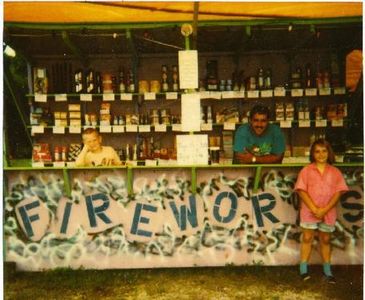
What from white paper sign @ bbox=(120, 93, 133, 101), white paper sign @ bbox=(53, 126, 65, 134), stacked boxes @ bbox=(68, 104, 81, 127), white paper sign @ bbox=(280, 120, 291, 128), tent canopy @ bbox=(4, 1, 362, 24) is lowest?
white paper sign @ bbox=(53, 126, 65, 134)

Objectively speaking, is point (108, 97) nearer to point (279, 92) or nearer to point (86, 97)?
point (86, 97)

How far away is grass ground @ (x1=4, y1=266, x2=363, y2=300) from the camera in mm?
4117

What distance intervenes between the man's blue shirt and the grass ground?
149 cm

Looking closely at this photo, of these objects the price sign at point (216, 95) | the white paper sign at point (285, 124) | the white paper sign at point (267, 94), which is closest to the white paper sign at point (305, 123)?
the white paper sign at point (285, 124)

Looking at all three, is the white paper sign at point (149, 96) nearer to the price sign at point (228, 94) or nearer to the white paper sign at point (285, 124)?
the price sign at point (228, 94)

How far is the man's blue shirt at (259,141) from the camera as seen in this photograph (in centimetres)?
540

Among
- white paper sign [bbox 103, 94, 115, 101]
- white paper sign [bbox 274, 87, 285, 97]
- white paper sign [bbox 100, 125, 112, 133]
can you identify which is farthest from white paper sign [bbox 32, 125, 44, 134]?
white paper sign [bbox 274, 87, 285, 97]

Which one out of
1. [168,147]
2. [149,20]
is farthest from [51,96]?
[149,20]

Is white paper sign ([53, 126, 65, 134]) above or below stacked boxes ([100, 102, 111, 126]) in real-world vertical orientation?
below

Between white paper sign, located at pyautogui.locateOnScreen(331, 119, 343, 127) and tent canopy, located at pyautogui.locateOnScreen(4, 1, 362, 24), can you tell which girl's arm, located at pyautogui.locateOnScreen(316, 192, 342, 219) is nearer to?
tent canopy, located at pyautogui.locateOnScreen(4, 1, 362, 24)

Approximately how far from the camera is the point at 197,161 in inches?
182

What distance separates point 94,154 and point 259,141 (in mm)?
2172

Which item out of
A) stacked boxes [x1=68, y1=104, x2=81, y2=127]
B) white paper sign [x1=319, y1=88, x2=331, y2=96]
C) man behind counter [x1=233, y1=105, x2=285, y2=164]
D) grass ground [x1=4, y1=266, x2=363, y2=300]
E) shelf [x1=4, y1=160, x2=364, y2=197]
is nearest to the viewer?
grass ground [x1=4, y1=266, x2=363, y2=300]

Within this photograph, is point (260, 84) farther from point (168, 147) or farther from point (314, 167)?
point (314, 167)
